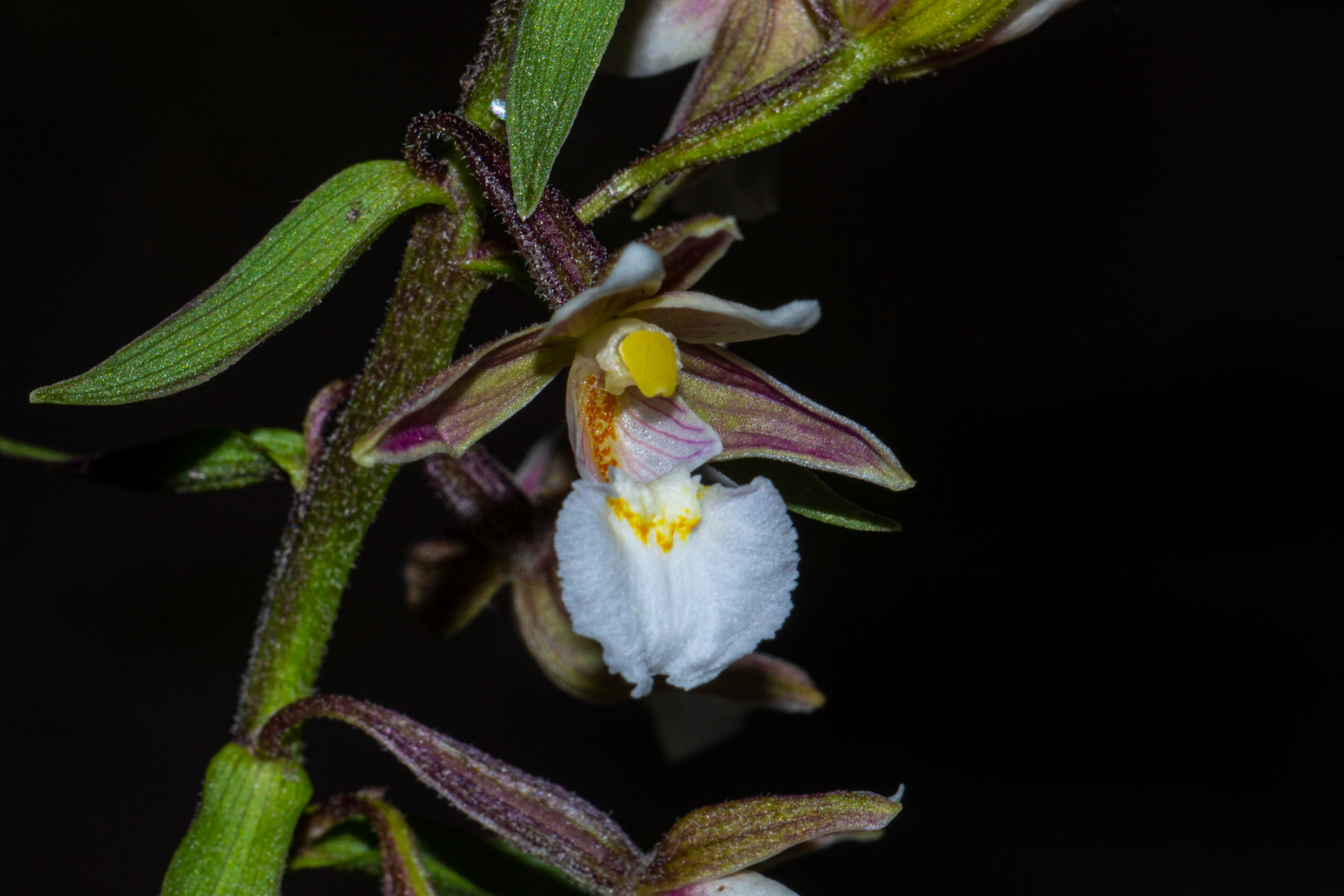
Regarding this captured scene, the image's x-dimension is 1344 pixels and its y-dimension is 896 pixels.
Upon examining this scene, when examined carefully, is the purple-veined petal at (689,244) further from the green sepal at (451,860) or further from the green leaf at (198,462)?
the green sepal at (451,860)

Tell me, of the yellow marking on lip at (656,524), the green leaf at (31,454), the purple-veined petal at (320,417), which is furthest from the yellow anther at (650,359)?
the green leaf at (31,454)

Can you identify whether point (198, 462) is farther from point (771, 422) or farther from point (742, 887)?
point (742, 887)

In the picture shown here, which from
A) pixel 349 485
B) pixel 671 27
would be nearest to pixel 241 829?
pixel 349 485

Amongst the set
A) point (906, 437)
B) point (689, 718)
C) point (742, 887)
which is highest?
point (906, 437)

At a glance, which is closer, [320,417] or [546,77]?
[546,77]

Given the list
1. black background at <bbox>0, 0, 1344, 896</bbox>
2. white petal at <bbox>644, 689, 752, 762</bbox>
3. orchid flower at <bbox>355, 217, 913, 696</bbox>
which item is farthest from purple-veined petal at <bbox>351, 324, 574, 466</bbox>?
black background at <bbox>0, 0, 1344, 896</bbox>

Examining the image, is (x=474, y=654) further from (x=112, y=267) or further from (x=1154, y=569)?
(x=1154, y=569)
